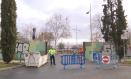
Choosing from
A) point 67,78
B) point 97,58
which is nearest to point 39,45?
point 97,58

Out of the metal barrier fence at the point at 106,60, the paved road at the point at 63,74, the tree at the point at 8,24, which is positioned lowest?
the paved road at the point at 63,74

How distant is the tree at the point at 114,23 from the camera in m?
47.8

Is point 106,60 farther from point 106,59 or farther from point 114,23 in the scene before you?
point 114,23

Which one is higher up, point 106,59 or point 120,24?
point 120,24

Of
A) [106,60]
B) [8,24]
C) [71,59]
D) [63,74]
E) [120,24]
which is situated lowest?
[63,74]

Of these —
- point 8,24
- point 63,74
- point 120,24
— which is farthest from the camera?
point 120,24

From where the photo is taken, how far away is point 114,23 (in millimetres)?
48781

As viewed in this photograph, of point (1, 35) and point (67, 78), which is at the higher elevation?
point (1, 35)

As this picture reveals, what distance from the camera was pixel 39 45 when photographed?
156 ft

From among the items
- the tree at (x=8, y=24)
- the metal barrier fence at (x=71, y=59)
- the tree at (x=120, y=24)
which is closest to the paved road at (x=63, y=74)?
the metal barrier fence at (x=71, y=59)

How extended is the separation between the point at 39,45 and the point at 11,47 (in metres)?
11.6

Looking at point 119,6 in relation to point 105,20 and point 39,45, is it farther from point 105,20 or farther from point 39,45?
point 39,45

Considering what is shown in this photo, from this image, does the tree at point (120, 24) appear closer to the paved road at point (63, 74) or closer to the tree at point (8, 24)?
the tree at point (8, 24)

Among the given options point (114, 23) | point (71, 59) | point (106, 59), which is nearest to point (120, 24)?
point (114, 23)
